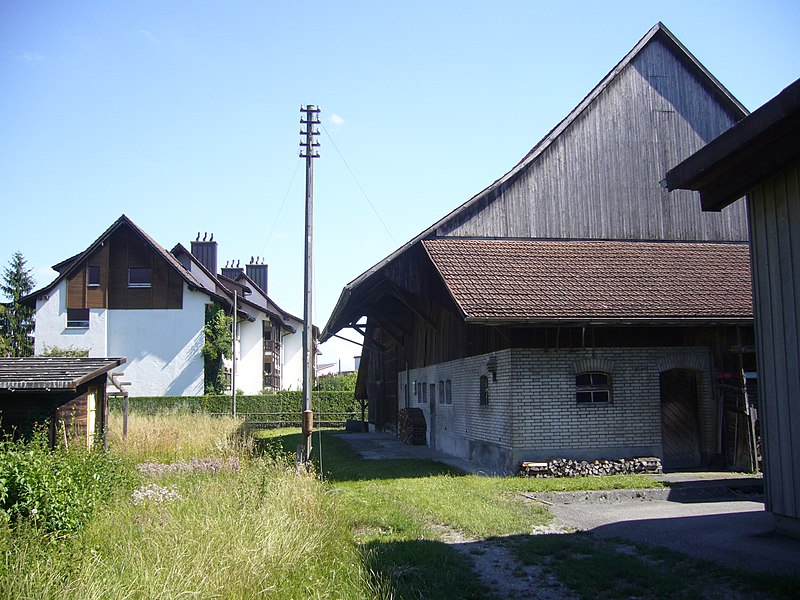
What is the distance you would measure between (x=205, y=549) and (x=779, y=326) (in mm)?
6549

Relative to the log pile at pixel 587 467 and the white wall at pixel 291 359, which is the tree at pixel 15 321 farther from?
the log pile at pixel 587 467

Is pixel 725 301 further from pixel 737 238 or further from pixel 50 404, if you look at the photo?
pixel 50 404

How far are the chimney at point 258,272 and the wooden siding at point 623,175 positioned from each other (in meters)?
41.9

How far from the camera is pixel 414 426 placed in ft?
77.6

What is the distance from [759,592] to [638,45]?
1633 cm

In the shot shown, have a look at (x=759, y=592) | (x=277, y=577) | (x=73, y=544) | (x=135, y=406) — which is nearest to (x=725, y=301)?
(x=759, y=592)

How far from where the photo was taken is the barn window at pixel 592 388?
1527 centimetres

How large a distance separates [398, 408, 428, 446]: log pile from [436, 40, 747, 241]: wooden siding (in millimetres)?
7767

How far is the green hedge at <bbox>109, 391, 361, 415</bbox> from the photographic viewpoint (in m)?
37.0

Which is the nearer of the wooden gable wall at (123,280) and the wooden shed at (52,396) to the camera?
the wooden shed at (52,396)

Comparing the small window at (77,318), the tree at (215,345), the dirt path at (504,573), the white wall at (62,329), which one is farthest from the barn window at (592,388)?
the small window at (77,318)

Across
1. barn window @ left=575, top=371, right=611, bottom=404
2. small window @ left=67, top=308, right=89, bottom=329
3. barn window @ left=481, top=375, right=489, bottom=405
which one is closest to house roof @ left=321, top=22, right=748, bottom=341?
barn window @ left=481, top=375, right=489, bottom=405

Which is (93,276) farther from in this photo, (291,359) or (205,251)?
(291,359)

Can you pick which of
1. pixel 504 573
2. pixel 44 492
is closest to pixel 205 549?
pixel 44 492
